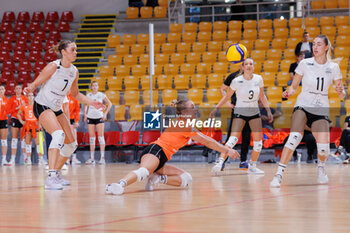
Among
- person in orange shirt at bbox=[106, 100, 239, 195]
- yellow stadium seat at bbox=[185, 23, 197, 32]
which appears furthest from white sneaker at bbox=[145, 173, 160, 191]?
yellow stadium seat at bbox=[185, 23, 197, 32]

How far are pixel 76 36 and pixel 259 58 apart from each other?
8.24m

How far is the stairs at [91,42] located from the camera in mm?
19105

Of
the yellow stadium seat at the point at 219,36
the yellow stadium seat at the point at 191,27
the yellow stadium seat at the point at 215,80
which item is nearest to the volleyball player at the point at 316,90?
the yellow stadium seat at the point at 215,80

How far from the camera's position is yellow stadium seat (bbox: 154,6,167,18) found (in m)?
20.4

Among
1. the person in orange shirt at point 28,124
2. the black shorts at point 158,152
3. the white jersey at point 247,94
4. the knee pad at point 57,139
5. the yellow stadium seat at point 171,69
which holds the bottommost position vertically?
the person in orange shirt at point 28,124

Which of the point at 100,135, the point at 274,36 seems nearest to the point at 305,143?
the point at 100,135

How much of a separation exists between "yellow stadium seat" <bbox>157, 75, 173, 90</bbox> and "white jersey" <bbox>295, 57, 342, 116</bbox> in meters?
9.72

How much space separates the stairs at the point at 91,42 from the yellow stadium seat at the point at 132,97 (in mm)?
2887

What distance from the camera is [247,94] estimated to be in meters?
8.68

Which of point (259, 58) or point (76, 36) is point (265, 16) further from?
point (76, 36)

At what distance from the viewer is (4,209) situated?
4.38 meters

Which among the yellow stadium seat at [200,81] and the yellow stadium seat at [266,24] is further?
the yellow stadium seat at [266,24]

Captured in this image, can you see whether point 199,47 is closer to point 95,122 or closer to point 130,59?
point 130,59

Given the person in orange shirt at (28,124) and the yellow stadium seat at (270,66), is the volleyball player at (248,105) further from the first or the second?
the yellow stadium seat at (270,66)
